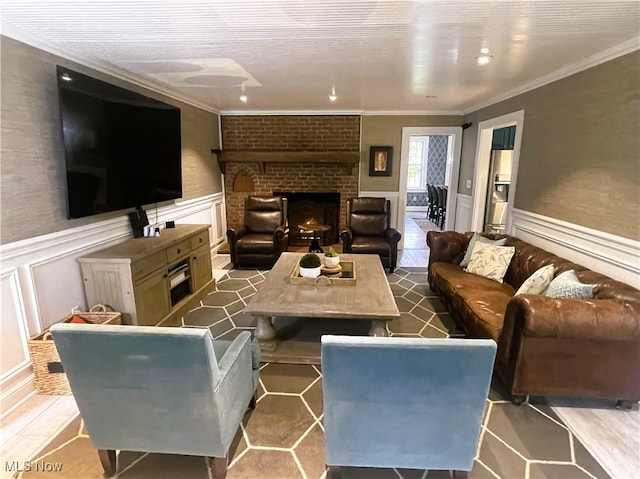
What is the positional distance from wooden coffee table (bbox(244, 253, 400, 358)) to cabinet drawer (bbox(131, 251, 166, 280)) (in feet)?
Result: 3.07

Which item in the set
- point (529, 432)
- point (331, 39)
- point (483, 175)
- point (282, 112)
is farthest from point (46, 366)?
point (483, 175)

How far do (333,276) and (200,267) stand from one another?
1.61 meters

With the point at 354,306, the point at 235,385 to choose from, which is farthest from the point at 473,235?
the point at 235,385

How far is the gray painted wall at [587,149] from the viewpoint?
2395 mm

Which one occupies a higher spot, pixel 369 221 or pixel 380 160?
pixel 380 160

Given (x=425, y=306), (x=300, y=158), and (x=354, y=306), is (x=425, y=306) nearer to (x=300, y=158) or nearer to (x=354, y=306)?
(x=354, y=306)

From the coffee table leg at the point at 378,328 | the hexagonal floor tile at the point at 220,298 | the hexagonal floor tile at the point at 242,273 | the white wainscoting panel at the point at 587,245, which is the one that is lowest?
the hexagonal floor tile at the point at 220,298

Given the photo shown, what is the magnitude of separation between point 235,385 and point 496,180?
5337 millimetres

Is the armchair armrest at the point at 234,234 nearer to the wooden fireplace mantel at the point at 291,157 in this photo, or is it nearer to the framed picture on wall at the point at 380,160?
the wooden fireplace mantel at the point at 291,157

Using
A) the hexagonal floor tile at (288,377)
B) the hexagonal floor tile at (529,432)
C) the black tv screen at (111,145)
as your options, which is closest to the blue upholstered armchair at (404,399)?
the hexagonal floor tile at (529,432)

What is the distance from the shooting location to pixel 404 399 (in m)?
1.39

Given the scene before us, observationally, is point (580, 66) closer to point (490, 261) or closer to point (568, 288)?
point (490, 261)

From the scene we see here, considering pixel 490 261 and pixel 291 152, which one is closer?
pixel 490 261

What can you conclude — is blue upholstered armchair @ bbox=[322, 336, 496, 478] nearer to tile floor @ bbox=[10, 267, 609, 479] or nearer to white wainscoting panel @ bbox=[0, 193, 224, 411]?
tile floor @ bbox=[10, 267, 609, 479]
